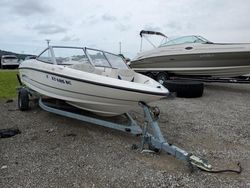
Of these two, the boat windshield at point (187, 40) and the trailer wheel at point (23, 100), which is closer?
the trailer wheel at point (23, 100)

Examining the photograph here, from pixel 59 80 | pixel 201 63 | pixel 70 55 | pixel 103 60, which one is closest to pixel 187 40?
pixel 201 63

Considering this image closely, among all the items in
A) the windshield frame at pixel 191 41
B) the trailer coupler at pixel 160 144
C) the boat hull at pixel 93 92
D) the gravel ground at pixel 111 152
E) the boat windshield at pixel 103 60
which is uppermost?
the windshield frame at pixel 191 41

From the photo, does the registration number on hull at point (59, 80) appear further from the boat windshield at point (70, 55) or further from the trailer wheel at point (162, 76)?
the trailer wheel at point (162, 76)

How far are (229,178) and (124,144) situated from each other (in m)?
1.76

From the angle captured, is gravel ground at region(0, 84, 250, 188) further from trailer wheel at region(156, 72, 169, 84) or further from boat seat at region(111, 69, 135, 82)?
trailer wheel at region(156, 72, 169, 84)

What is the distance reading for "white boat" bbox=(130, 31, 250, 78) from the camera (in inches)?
386

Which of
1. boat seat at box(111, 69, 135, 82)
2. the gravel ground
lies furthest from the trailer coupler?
boat seat at box(111, 69, 135, 82)

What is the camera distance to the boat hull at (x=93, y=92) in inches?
169

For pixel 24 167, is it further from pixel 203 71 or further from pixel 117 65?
pixel 203 71

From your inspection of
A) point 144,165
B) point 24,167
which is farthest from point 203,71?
point 24,167

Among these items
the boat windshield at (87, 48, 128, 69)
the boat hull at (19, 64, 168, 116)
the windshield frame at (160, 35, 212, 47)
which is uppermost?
the windshield frame at (160, 35, 212, 47)

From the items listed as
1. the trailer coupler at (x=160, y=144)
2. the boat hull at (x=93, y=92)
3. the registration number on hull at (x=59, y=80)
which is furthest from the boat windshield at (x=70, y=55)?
the trailer coupler at (x=160, y=144)

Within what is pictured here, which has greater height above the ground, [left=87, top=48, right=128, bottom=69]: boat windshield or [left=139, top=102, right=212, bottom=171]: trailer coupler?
[left=87, top=48, right=128, bottom=69]: boat windshield

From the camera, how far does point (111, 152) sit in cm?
418
